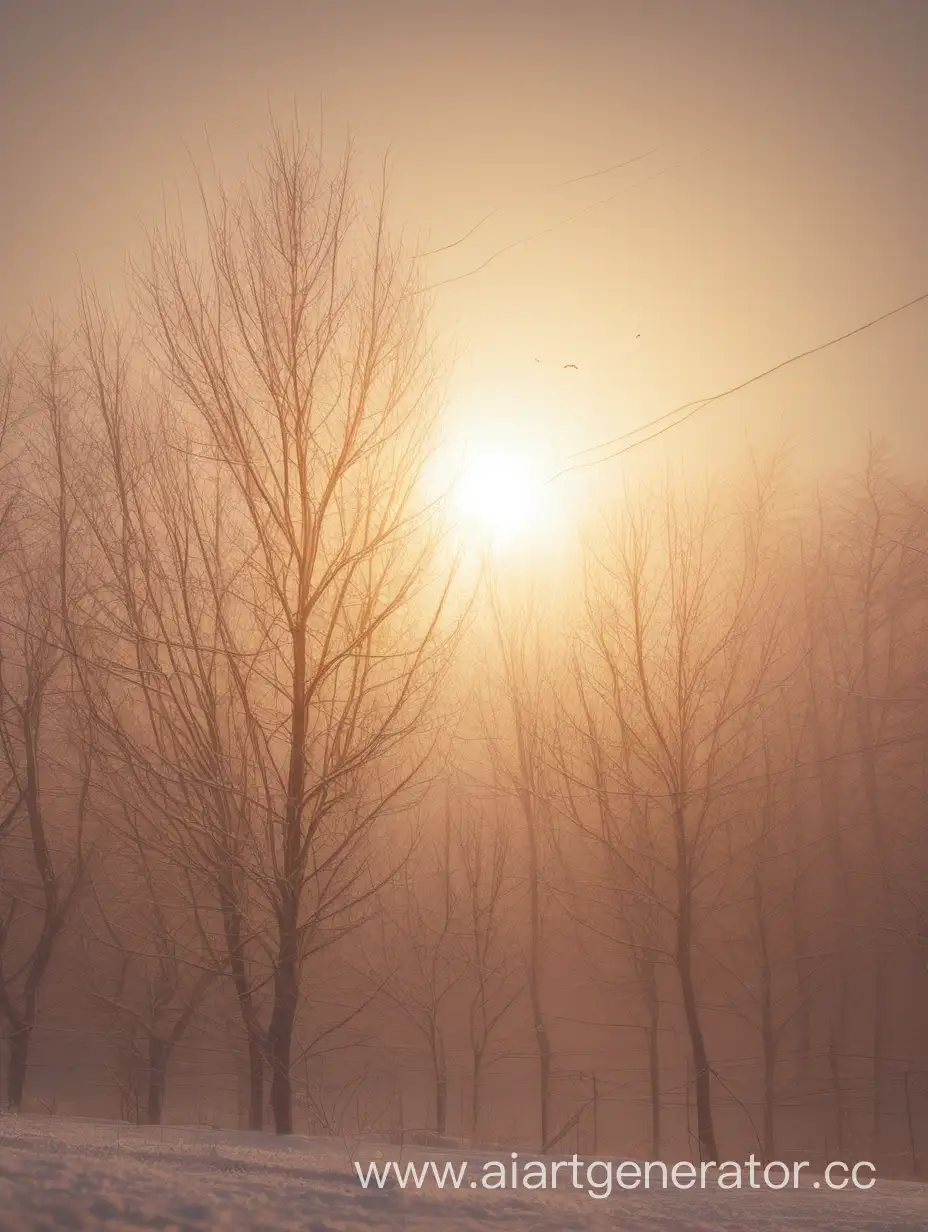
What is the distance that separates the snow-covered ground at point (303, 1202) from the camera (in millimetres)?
2441

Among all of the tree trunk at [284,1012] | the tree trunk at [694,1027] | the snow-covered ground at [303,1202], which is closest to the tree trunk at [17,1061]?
the tree trunk at [284,1012]

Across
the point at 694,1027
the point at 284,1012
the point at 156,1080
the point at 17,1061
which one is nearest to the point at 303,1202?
the point at 284,1012

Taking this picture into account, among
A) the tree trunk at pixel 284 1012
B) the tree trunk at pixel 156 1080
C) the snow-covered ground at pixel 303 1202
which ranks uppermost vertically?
the tree trunk at pixel 284 1012

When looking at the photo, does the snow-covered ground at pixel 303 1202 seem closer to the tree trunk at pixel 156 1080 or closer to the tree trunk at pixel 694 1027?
the tree trunk at pixel 694 1027

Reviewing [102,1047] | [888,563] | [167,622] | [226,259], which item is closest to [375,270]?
[226,259]

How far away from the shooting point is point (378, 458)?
222 inches

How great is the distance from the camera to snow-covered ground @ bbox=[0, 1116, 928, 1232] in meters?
2.44

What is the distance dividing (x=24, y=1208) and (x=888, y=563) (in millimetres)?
17983

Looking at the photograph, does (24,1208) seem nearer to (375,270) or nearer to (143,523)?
(143,523)

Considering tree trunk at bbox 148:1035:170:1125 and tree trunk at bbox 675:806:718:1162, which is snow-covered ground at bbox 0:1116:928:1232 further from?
tree trunk at bbox 148:1035:170:1125

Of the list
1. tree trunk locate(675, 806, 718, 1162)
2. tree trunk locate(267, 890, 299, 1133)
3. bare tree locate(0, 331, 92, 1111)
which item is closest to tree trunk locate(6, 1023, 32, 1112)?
bare tree locate(0, 331, 92, 1111)

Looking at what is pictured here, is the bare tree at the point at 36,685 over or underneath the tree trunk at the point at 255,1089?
over

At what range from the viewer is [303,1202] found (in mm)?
2719

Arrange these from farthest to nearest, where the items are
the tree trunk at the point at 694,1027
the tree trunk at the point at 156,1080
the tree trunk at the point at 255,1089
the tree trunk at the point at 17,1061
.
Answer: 1. the tree trunk at the point at 156,1080
2. the tree trunk at the point at 17,1061
3. the tree trunk at the point at 255,1089
4. the tree trunk at the point at 694,1027
